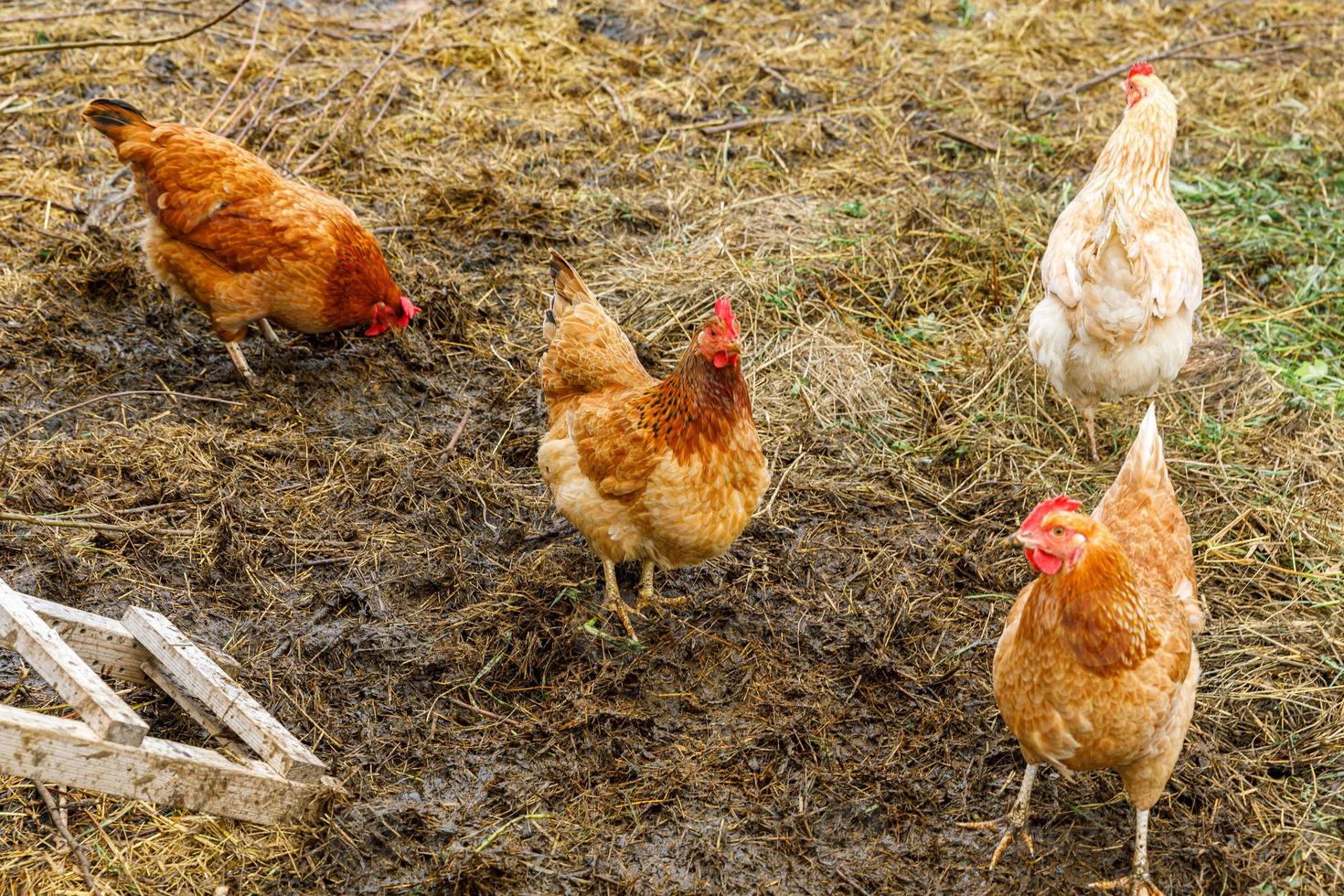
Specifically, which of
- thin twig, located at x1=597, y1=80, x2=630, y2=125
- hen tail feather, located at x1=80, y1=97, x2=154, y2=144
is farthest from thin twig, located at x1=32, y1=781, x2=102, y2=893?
thin twig, located at x1=597, y1=80, x2=630, y2=125

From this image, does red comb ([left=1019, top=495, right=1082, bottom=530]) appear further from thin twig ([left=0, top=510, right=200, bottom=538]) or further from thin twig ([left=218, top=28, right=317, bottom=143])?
thin twig ([left=218, top=28, right=317, bottom=143])

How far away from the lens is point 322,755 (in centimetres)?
356

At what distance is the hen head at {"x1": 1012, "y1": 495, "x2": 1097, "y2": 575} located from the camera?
114 inches

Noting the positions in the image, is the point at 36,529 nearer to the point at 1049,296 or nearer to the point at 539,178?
the point at 539,178

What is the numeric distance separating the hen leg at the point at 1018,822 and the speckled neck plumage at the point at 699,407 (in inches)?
59.2

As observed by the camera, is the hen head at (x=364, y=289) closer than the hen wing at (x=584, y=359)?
No

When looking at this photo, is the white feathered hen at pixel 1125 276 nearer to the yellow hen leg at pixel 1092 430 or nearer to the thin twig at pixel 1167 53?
the yellow hen leg at pixel 1092 430

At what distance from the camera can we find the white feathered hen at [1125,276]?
443 centimetres

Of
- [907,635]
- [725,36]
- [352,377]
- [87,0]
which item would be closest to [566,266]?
[352,377]

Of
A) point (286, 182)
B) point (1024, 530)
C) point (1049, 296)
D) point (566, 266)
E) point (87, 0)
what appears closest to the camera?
point (1024, 530)

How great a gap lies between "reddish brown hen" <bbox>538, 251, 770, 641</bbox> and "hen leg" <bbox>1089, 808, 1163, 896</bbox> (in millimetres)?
1604

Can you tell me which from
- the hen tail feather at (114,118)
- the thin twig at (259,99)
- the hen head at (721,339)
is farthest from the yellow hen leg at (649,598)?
the thin twig at (259,99)

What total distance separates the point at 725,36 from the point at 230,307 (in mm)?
4701

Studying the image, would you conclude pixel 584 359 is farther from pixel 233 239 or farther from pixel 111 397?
pixel 111 397
